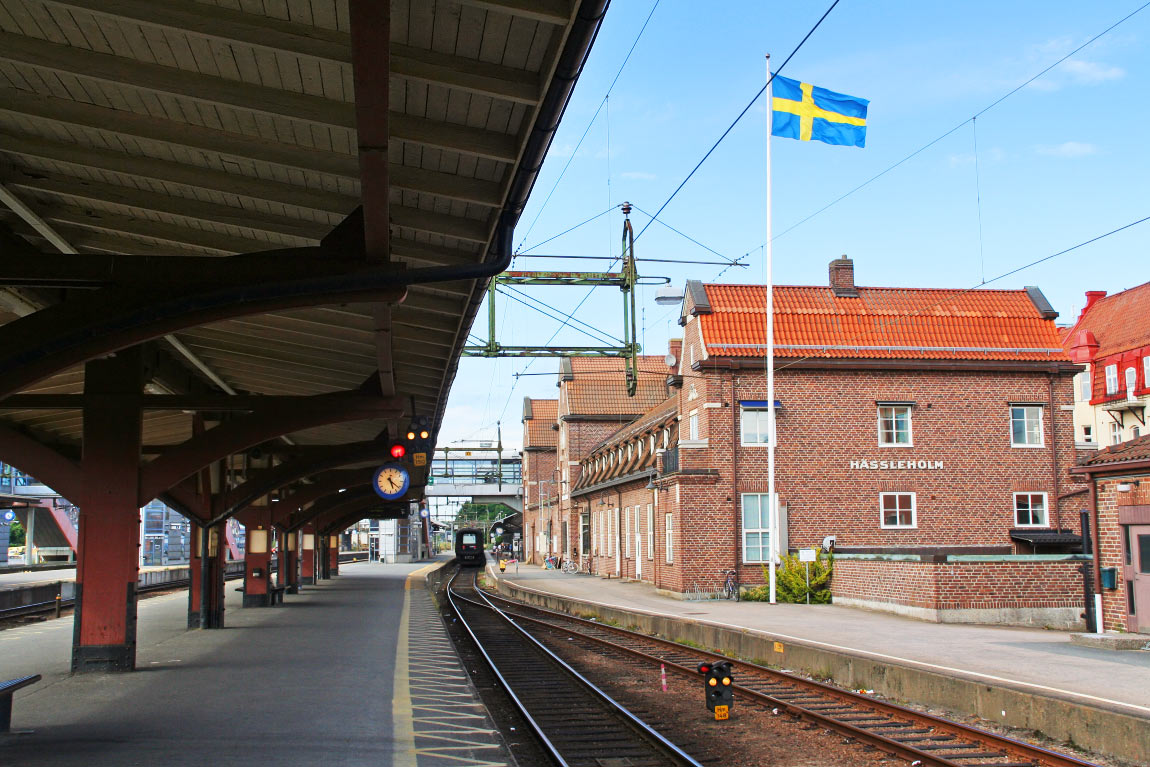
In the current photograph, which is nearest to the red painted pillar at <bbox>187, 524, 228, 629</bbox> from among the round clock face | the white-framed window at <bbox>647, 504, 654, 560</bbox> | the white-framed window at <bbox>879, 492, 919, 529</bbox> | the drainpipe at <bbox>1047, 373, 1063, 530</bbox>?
the round clock face

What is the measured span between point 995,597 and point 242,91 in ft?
59.4

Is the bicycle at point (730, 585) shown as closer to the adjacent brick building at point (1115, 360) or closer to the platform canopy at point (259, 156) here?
the platform canopy at point (259, 156)

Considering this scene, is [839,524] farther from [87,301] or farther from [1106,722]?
[87,301]

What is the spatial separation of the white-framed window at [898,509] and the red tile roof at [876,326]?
3.82 metres

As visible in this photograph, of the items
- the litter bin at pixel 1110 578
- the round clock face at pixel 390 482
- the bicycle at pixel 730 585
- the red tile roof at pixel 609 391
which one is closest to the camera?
the litter bin at pixel 1110 578

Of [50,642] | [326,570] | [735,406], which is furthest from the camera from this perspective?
[326,570]

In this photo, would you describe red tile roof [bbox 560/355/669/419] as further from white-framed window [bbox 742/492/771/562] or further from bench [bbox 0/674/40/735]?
bench [bbox 0/674/40/735]

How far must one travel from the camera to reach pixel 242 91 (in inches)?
253

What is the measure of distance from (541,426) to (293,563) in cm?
3621

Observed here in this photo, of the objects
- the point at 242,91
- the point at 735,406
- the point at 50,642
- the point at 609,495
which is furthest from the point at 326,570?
the point at 242,91

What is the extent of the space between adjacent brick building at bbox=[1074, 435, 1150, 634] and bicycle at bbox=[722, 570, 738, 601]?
40.0 ft

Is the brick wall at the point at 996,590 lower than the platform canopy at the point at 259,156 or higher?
lower

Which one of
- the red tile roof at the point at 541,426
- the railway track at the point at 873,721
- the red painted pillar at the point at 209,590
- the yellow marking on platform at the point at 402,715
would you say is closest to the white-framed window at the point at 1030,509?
the railway track at the point at 873,721

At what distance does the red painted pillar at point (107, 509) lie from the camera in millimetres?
13008
